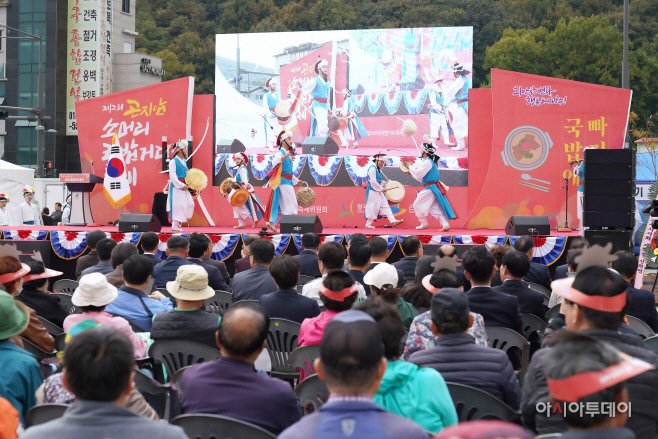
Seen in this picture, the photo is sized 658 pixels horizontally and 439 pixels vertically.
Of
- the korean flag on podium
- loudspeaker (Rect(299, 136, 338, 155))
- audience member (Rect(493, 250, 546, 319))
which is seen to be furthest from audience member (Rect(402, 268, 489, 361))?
loudspeaker (Rect(299, 136, 338, 155))

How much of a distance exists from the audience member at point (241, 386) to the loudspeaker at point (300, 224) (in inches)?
265

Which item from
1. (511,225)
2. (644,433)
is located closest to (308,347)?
(644,433)

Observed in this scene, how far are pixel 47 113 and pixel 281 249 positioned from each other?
25918 mm

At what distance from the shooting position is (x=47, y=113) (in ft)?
102

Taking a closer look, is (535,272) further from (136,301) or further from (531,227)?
(136,301)

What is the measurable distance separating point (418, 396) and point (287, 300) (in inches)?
73.9

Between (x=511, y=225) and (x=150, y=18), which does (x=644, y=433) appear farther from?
(x=150, y=18)

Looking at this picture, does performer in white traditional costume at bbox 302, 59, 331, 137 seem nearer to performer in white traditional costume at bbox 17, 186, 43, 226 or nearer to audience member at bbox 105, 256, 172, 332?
performer in white traditional costume at bbox 17, 186, 43, 226

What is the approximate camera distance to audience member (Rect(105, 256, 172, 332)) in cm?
392

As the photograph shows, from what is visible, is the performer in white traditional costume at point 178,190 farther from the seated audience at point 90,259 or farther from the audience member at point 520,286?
the audience member at point 520,286

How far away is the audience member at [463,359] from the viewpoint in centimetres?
256

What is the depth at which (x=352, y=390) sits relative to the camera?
1.69 metres

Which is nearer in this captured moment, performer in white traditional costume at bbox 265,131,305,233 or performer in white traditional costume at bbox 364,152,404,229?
performer in white traditional costume at bbox 265,131,305,233

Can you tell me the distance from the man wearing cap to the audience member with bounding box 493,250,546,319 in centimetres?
266
